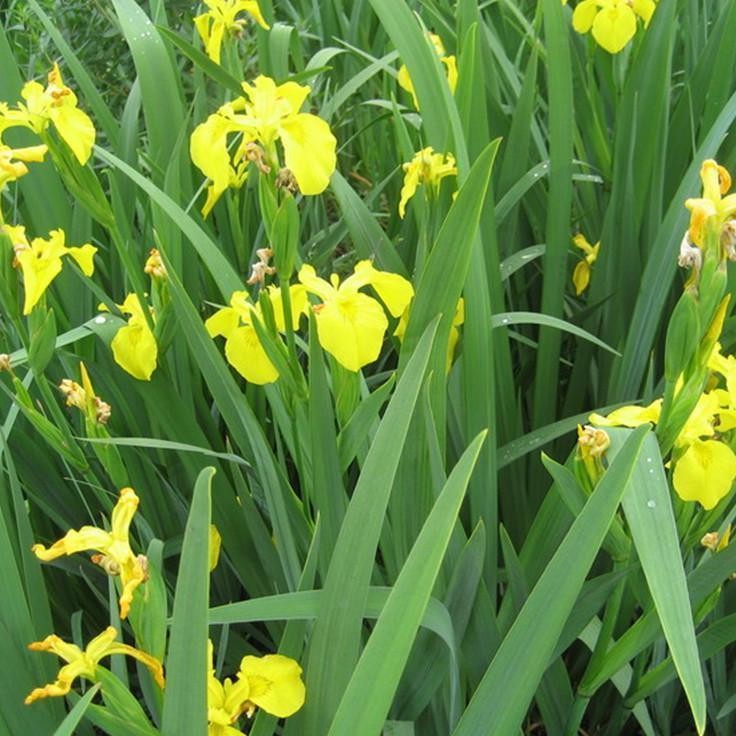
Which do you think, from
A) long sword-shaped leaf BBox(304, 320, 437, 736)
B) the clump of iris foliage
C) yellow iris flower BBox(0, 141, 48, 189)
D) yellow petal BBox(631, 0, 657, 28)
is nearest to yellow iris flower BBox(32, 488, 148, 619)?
the clump of iris foliage

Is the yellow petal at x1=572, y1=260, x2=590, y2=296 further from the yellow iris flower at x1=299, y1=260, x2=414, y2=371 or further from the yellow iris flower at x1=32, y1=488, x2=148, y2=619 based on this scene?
the yellow iris flower at x1=32, y1=488, x2=148, y2=619

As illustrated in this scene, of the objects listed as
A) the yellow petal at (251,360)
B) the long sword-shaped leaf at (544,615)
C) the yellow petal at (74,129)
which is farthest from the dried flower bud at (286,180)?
the long sword-shaped leaf at (544,615)

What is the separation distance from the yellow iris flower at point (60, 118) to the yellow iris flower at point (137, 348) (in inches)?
6.1

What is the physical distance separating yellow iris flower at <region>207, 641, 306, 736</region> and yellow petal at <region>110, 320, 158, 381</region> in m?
0.33

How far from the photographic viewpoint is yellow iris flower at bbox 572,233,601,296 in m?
1.28

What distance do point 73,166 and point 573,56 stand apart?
0.88m

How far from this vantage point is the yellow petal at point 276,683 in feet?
2.15

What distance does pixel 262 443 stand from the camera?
0.86 m

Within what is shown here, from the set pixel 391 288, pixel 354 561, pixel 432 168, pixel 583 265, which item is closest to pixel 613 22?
pixel 583 265

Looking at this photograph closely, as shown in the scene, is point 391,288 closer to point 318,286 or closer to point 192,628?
point 318,286

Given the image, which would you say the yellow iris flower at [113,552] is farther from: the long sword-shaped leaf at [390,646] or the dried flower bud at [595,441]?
the dried flower bud at [595,441]

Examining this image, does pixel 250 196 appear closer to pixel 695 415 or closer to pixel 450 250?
pixel 450 250

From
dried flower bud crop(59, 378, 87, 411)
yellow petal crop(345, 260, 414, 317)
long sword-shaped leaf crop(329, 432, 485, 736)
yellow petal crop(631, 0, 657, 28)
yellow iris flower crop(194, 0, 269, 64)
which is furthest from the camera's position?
yellow petal crop(631, 0, 657, 28)

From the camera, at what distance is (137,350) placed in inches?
36.0
